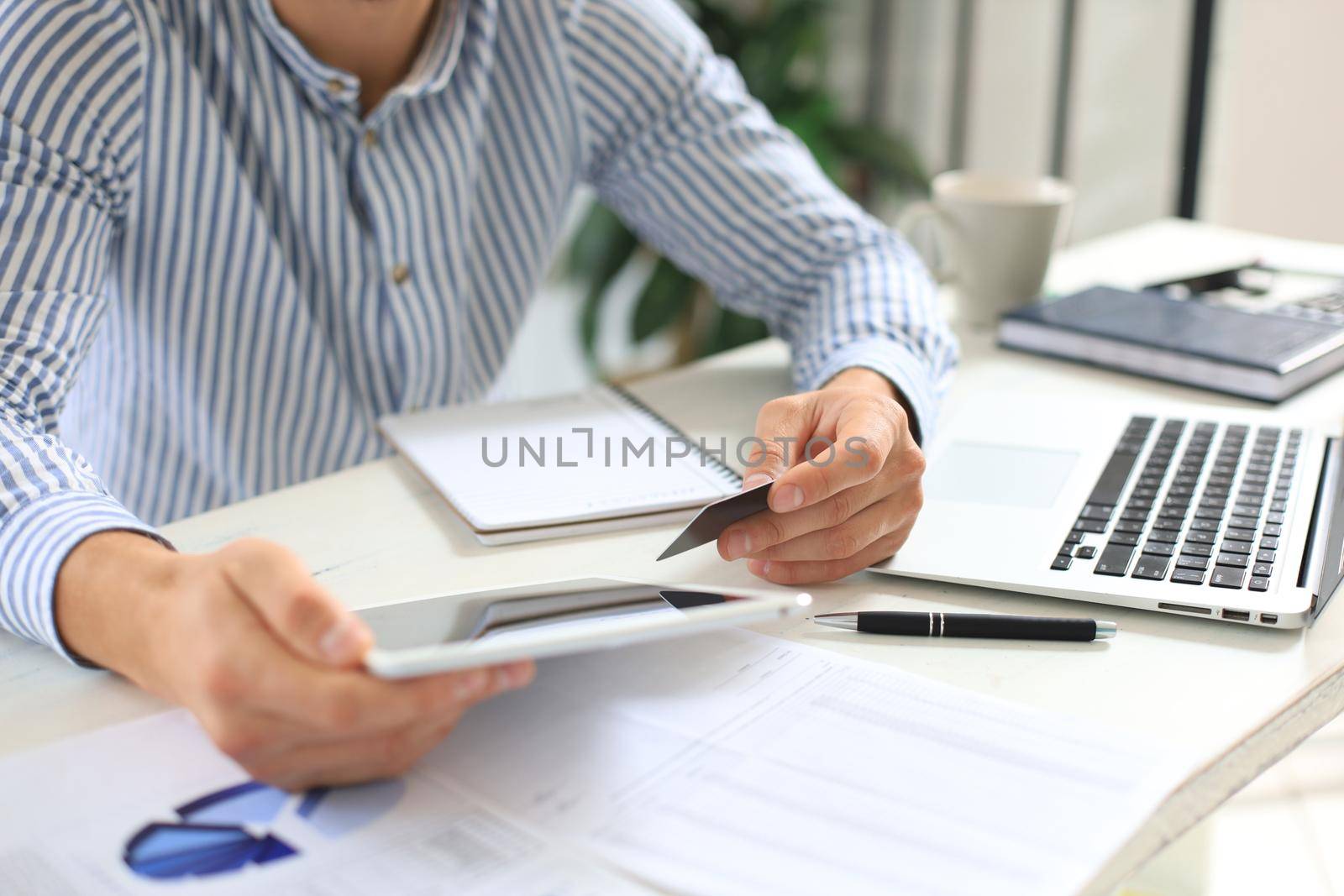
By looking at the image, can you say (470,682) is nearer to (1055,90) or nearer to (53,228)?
(53,228)

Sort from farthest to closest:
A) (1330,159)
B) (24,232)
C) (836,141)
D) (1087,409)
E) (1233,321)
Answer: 1. (836,141)
2. (1330,159)
3. (1233,321)
4. (1087,409)
5. (24,232)

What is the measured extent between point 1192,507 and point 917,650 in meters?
0.23

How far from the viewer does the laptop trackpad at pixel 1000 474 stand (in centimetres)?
75

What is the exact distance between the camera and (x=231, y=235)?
37.3 inches

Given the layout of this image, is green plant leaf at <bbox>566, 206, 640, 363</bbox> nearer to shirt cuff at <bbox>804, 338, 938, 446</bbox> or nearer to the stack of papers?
shirt cuff at <bbox>804, 338, 938, 446</bbox>

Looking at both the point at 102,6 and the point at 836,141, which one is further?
the point at 836,141

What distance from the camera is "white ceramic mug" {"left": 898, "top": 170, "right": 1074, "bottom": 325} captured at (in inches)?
45.4

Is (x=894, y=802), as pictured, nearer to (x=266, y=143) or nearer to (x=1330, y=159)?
(x=266, y=143)

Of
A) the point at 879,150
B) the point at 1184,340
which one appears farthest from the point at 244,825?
the point at 879,150

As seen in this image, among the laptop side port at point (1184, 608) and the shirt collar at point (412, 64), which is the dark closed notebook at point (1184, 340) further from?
the shirt collar at point (412, 64)

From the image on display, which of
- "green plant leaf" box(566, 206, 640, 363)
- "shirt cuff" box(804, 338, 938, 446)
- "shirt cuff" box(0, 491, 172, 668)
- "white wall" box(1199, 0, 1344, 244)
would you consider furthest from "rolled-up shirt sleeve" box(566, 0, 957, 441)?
"green plant leaf" box(566, 206, 640, 363)

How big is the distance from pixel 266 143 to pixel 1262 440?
0.77 metres

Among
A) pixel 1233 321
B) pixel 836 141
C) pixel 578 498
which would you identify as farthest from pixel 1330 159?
pixel 578 498

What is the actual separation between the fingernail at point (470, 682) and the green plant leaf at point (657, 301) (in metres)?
2.06
